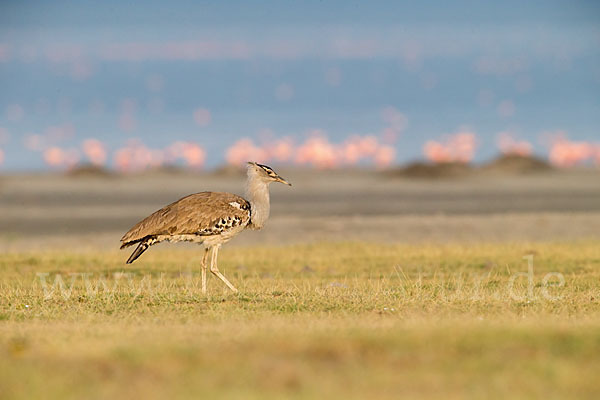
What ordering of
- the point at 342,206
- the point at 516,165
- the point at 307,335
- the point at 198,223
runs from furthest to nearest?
the point at 516,165
the point at 342,206
the point at 198,223
the point at 307,335

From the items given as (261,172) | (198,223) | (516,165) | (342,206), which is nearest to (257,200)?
(261,172)

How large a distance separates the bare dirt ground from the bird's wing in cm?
1202

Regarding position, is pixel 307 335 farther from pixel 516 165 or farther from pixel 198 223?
pixel 516 165

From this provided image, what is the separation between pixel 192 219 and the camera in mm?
15305

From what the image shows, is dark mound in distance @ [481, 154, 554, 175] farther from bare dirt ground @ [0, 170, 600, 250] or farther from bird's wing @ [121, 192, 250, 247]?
bird's wing @ [121, 192, 250, 247]

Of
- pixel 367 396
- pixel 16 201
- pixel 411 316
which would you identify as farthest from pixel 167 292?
pixel 16 201

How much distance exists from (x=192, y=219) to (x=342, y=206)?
27.7 metres

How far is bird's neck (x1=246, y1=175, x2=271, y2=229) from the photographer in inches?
635

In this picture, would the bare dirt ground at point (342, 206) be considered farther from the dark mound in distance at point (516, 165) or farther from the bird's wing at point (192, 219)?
the bird's wing at point (192, 219)

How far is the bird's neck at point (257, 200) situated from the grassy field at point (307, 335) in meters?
1.00

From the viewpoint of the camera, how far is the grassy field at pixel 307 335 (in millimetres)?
8312

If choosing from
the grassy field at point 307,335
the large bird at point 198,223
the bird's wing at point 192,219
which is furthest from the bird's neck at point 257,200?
the grassy field at point 307,335

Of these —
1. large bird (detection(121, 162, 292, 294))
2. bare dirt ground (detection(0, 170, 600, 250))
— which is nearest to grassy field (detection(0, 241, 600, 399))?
large bird (detection(121, 162, 292, 294))

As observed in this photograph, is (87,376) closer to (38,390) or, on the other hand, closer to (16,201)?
(38,390)
